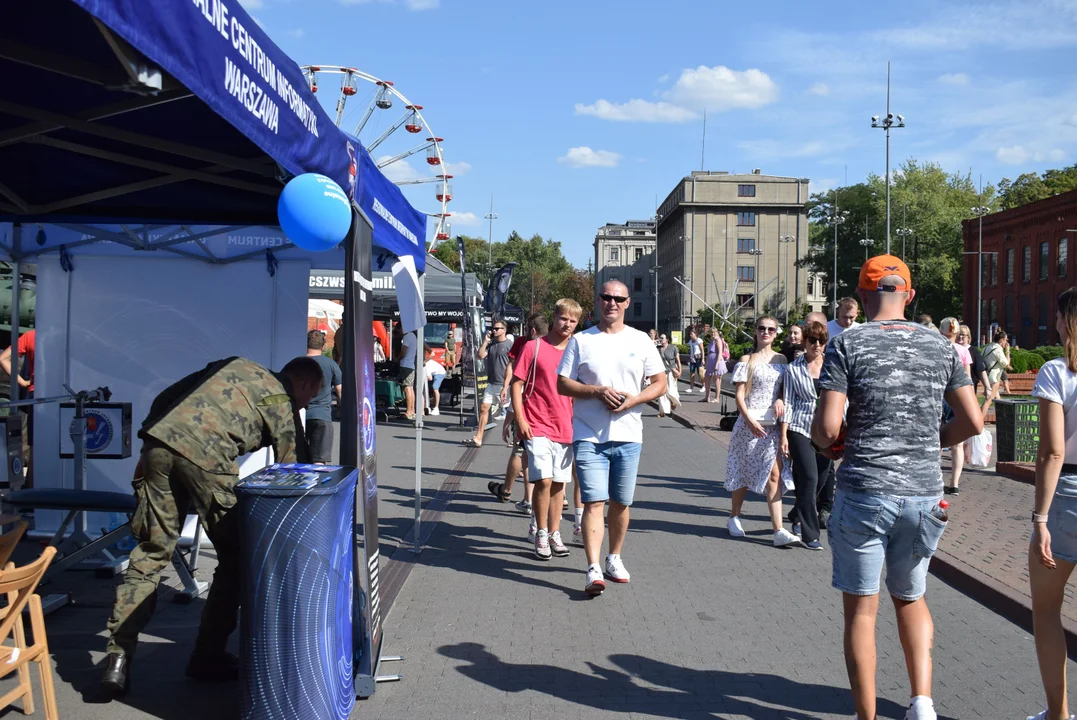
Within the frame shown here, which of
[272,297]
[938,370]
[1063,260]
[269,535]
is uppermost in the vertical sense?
[1063,260]

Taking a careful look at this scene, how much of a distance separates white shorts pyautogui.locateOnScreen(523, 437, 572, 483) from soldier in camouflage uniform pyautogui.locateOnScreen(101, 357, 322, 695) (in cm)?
276

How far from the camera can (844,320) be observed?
8.66 metres

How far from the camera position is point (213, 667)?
15.1 feet

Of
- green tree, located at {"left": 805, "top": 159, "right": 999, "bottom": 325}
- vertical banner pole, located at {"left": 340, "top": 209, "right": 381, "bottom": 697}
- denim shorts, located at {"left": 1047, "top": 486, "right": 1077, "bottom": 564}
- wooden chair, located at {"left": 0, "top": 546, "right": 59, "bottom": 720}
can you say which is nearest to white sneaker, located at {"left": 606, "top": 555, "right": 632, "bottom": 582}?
vertical banner pole, located at {"left": 340, "top": 209, "right": 381, "bottom": 697}

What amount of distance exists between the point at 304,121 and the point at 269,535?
5.95ft

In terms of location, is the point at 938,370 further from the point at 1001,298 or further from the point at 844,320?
the point at 1001,298

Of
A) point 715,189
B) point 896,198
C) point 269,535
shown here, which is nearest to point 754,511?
point 269,535

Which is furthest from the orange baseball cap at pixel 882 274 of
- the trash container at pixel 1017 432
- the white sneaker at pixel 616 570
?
the trash container at pixel 1017 432

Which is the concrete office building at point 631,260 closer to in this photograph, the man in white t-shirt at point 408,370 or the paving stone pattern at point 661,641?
the man in white t-shirt at point 408,370

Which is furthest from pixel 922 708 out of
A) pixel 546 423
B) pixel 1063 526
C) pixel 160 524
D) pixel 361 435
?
pixel 546 423

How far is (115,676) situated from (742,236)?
103m

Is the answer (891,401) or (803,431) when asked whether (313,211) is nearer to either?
(891,401)

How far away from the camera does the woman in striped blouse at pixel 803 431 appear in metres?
7.75

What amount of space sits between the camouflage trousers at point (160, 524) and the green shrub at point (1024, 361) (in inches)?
1129
